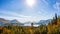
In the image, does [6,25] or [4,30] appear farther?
[6,25]

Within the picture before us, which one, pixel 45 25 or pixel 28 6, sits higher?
pixel 28 6

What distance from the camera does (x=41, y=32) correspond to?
37.7 feet

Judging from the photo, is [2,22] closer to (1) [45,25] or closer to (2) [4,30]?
(2) [4,30]

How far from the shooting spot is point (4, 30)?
11961 millimetres

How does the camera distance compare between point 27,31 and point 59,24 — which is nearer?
point 59,24

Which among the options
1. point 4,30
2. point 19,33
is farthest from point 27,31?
point 4,30

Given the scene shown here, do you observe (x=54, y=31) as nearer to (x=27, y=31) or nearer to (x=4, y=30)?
(x=27, y=31)

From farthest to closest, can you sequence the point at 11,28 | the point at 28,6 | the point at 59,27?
1. the point at 11,28
2. the point at 28,6
3. the point at 59,27

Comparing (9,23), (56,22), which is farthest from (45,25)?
(9,23)

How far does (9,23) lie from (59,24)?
3347mm

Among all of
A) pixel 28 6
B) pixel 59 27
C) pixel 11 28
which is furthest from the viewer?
pixel 11 28

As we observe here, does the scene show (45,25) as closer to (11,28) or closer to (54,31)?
(54,31)

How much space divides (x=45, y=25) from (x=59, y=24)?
121 centimetres

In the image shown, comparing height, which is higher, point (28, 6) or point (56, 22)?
point (28, 6)
